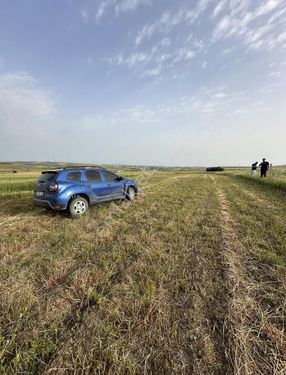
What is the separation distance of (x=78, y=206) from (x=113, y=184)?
2.06m

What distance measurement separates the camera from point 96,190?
8273 mm

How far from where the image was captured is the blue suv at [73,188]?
23.1 ft

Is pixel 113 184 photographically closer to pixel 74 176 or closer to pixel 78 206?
pixel 74 176

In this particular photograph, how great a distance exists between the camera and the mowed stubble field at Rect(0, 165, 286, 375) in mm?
2117

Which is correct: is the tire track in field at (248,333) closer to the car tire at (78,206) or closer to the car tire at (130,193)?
the car tire at (78,206)

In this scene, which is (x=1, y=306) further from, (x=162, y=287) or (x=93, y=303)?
(x=162, y=287)

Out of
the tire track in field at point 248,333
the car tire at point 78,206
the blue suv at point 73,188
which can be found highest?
the blue suv at point 73,188

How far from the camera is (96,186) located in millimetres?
8297

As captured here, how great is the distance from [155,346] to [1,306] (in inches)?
83.7

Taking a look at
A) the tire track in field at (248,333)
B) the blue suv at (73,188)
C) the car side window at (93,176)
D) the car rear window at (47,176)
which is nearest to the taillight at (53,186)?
the blue suv at (73,188)

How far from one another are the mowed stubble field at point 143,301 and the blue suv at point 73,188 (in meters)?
1.44

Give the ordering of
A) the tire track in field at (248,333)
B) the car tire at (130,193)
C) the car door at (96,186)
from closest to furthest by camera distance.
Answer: the tire track in field at (248,333) < the car door at (96,186) < the car tire at (130,193)

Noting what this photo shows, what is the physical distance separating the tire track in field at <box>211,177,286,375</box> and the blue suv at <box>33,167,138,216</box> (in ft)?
18.0

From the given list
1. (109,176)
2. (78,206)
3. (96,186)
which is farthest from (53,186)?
(109,176)
